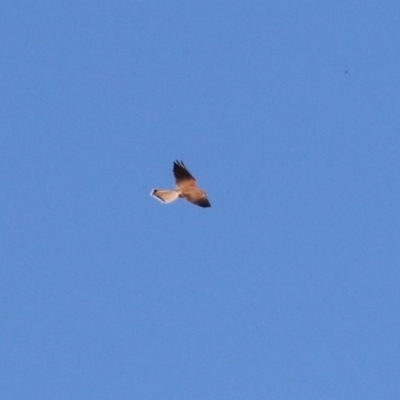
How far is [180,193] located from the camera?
1092 cm

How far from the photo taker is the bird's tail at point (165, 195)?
34.5 feet

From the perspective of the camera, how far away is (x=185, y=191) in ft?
35.9

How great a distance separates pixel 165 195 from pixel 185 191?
0.54 meters

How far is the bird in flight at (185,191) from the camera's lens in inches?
425

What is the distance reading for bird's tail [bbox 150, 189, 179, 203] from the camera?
10523 mm

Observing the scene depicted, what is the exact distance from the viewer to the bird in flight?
10.8 m

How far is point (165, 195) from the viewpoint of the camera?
10781 millimetres
